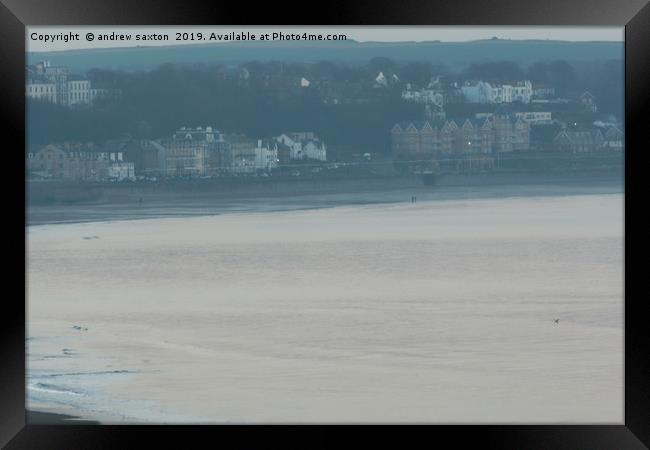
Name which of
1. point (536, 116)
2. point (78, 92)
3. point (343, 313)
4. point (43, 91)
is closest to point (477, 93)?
point (536, 116)

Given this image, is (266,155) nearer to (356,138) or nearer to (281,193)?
(281,193)

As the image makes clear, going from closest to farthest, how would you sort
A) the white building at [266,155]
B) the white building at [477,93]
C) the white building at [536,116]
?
the white building at [266,155] < the white building at [477,93] < the white building at [536,116]

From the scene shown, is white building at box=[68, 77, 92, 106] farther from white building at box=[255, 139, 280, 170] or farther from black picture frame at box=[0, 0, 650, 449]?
black picture frame at box=[0, 0, 650, 449]

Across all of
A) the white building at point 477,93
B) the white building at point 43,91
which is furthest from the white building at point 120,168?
the white building at point 477,93

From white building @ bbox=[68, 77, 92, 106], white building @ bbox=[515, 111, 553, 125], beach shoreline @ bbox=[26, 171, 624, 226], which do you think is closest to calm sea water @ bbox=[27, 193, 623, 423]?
beach shoreline @ bbox=[26, 171, 624, 226]

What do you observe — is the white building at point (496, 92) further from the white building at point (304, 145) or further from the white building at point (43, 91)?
the white building at point (43, 91)

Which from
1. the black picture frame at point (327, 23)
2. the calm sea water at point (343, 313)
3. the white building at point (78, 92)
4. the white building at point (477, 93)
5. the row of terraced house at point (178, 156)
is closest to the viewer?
the black picture frame at point (327, 23)

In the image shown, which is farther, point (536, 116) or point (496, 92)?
point (536, 116)
